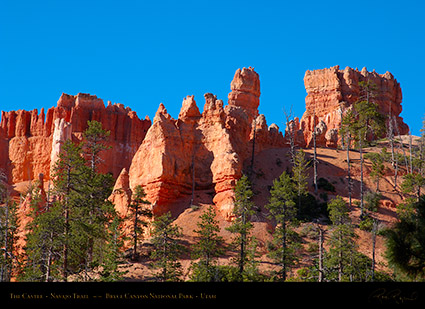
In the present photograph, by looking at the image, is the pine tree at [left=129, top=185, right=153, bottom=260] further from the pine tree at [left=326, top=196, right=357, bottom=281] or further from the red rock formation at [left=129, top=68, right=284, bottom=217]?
the pine tree at [left=326, top=196, right=357, bottom=281]

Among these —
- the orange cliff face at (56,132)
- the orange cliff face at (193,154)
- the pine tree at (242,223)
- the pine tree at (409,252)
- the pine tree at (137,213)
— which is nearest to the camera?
the pine tree at (409,252)

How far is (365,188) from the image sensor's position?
72500 millimetres

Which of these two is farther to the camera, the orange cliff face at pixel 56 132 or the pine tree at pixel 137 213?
the orange cliff face at pixel 56 132

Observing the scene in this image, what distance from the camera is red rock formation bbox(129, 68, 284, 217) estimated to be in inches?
2621

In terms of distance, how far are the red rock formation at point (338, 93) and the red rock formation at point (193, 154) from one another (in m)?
35.4

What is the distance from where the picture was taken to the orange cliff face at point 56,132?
96.3 m

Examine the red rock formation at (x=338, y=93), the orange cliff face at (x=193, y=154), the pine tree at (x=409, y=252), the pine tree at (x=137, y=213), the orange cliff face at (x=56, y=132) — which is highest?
the red rock formation at (x=338, y=93)

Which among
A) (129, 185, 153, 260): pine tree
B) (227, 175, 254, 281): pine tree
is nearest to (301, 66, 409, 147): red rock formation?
(227, 175, 254, 281): pine tree

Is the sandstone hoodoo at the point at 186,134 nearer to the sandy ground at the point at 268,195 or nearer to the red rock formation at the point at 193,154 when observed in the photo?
the red rock formation at the point at 193,154

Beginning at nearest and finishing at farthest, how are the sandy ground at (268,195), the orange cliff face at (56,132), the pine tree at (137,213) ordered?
1. the sandy ground at (268,195)
2. the pine tree at (137,213)
3. the orange cliff face at (56,132)

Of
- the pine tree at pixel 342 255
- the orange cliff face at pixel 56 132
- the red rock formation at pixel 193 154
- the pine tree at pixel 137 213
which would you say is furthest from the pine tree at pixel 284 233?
the orange cliff face at pixel 56 132

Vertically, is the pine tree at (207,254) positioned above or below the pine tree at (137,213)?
below
